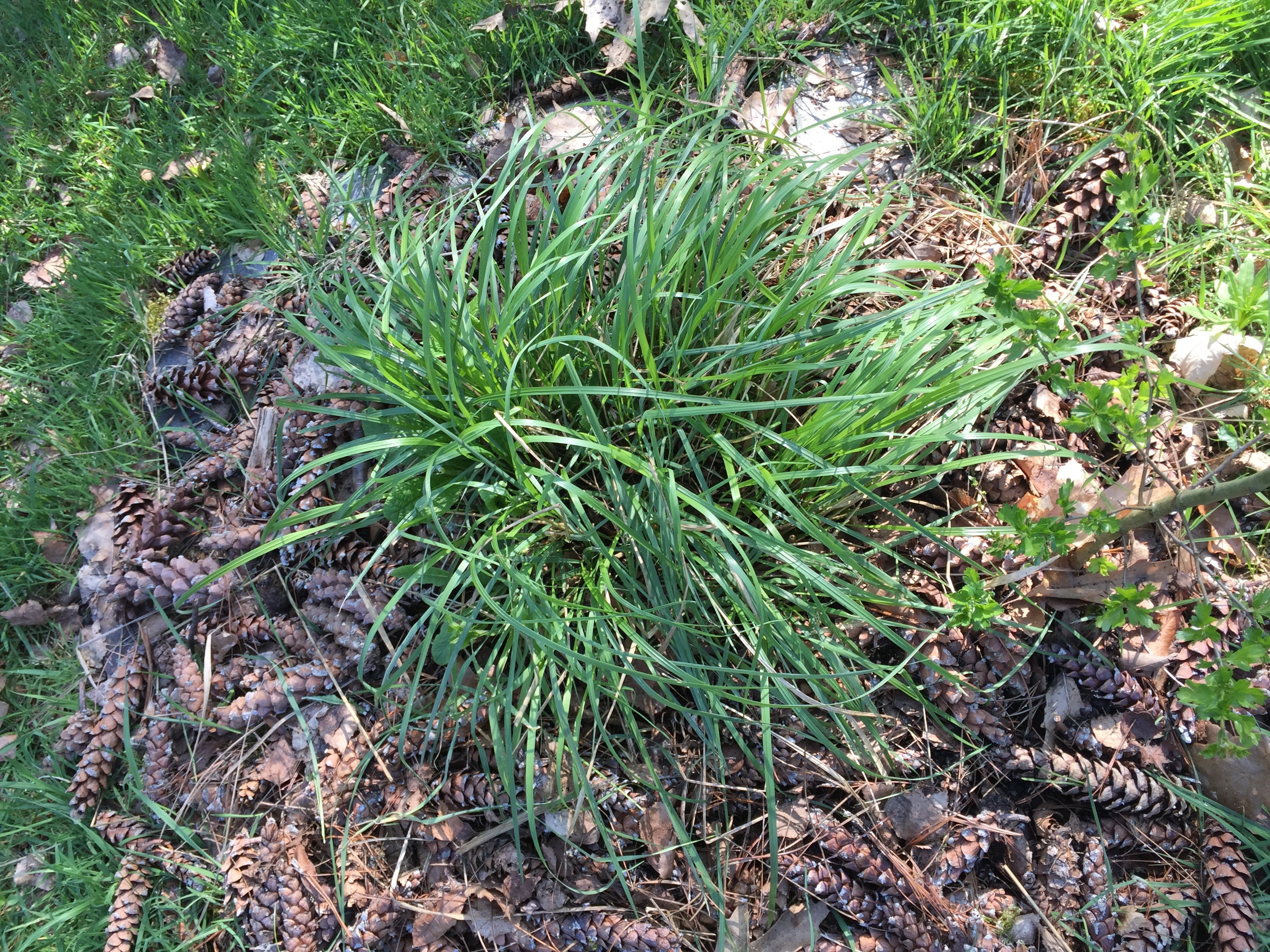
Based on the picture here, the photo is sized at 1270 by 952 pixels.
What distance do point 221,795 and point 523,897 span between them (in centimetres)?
83

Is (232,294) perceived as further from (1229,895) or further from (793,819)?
(1229,895)

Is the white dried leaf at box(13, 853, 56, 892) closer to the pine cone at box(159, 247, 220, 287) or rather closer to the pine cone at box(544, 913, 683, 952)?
the pine cone at box(544, 913, 683, 952)

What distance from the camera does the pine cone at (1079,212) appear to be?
6.72 ft

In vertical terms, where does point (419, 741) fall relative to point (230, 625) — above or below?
below

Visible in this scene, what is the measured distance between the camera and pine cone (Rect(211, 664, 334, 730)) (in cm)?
193

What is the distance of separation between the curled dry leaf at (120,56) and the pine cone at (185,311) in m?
1.26

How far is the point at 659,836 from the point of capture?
1.70 metres

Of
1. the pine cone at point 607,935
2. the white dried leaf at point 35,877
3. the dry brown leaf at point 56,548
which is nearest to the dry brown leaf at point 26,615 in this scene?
→ the dry brown leaf at point 56,548

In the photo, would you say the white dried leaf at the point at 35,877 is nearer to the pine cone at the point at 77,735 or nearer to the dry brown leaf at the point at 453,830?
the pine cone at the point at 77,735

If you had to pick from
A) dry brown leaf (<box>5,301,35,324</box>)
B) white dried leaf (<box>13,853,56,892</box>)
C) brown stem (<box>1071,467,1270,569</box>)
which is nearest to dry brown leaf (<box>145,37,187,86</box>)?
dry brown leaf (<box>5,301,35,324</box>)

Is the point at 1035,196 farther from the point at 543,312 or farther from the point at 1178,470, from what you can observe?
the point at 543,312

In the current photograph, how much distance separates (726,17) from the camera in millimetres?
2322

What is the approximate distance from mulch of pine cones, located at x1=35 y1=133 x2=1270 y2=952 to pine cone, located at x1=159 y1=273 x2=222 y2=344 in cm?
81

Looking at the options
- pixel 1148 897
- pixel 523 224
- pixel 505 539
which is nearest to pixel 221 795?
pixel 505 539
